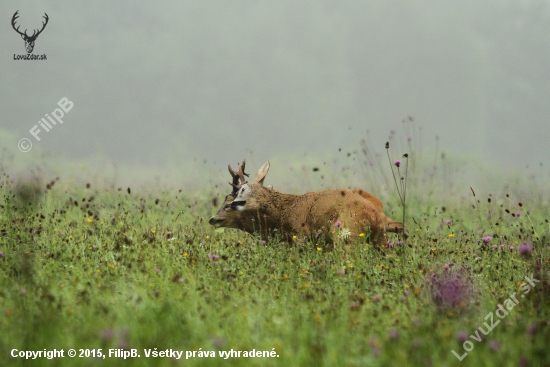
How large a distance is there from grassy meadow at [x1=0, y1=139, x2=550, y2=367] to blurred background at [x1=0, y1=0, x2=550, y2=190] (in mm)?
37571

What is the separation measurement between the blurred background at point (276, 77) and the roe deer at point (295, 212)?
3614cm

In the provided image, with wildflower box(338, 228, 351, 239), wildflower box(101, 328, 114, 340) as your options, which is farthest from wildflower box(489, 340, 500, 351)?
wildflower box(338, 228, 351, 239)

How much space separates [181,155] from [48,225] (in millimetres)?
38952

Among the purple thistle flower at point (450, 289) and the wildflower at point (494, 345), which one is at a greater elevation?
the purple thistle flower at point (450, 289)

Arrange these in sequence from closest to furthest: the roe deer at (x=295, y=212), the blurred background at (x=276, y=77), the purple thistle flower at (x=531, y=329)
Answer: the purple thistle flower at (x=531, y=329) → the roe deer at (x=295, y=212) → the blurred background at (x=276, y=77)

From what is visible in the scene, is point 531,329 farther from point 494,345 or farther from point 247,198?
point 247,198

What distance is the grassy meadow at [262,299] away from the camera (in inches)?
153

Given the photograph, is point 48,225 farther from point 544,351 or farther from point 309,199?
point 544,351

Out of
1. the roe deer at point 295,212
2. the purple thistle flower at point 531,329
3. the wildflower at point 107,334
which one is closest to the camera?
the wildflower at point 107,334

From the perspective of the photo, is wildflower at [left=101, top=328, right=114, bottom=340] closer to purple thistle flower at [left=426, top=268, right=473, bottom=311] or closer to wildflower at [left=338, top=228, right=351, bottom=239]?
purple thistle flower at [left=426, top=268, right=473, bottom=311]

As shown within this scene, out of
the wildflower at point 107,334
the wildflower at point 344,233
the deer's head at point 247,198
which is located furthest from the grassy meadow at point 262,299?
the deer's head at point 247,198

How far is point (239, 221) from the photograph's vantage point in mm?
8531

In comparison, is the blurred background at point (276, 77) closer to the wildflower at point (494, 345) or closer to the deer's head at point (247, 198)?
the deer's head at point (247, 198)

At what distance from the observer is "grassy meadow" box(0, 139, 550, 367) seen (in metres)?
3.88
